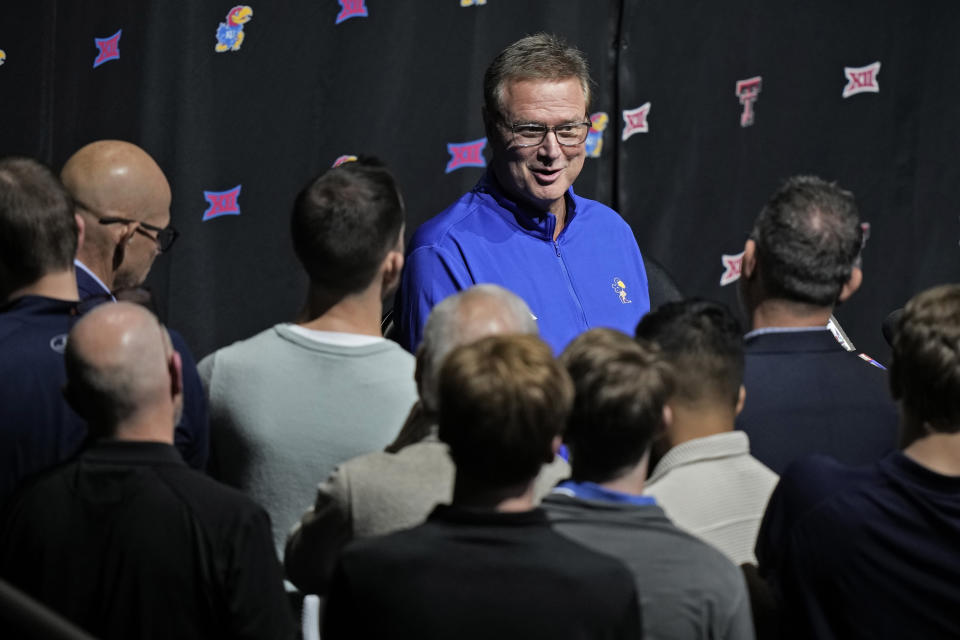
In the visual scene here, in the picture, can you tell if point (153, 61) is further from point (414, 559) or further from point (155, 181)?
point (414, 559)

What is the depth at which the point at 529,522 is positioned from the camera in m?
1.66

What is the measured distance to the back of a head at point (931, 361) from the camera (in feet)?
6.12

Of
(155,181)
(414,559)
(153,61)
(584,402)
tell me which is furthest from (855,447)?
(153,61)

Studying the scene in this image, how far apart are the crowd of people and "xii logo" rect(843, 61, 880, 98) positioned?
2.46m

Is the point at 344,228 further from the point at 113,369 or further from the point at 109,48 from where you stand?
the point at 109,48

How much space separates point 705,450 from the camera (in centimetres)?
203

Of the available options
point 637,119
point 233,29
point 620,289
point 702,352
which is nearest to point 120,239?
point 620,289

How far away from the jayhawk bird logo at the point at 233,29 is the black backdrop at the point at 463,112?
0.07ft

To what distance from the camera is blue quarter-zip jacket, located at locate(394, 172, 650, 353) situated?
2887mm

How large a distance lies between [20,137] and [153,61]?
53cm

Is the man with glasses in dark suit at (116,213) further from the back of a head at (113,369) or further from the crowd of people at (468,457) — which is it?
the back of a head at (113,369)

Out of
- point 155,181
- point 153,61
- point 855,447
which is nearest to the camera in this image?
point 855,447

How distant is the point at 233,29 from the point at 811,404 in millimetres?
2673

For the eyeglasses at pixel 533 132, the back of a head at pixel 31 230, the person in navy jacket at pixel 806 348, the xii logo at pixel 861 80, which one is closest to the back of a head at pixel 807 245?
the person in navy jacket at pixel 806 348
